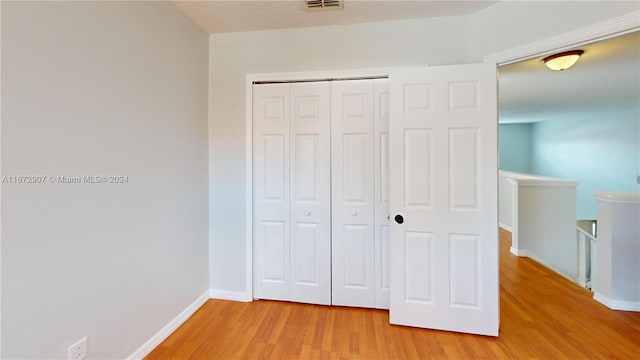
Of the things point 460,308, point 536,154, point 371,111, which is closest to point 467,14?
point 371,111

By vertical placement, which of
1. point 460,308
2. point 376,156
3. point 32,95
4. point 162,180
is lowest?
point 460,308

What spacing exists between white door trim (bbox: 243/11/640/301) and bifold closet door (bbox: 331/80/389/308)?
16cm

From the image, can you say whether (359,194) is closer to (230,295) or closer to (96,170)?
(230,295)

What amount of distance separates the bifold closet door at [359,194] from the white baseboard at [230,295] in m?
0.85

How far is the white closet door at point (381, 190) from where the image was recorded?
8.04ft

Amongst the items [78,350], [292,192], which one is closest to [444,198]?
[292,192]

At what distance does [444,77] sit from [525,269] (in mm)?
2797

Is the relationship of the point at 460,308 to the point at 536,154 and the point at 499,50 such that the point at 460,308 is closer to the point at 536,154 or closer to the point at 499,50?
the point at 499,50

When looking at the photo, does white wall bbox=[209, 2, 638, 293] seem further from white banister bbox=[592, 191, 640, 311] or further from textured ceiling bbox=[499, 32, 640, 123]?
white banister bbox=[592, 191, 640, 311]

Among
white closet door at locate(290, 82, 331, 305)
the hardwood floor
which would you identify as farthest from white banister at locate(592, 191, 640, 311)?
white closet door at locate(290, 82, 331, 305)

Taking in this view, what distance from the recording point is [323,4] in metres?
2.19

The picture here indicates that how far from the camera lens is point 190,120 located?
244 centimetres

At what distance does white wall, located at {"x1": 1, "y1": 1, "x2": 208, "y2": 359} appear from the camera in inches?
49.0

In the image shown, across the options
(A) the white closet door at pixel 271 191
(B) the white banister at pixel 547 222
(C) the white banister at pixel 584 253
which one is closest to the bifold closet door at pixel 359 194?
(A) the white closet door at pixel 271 191
